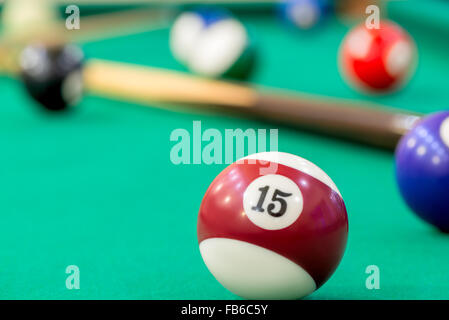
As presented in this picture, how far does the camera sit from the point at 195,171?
3354mm

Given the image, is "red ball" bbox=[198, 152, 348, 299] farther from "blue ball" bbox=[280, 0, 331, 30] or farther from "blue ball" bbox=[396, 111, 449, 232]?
"blue ball" bbox=[280, 0, 331, 30]

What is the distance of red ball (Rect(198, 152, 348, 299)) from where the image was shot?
184cm

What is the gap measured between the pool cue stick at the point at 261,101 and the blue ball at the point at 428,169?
0.80 metres

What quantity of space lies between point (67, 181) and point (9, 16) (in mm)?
3983

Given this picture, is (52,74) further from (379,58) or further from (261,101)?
(379,58)

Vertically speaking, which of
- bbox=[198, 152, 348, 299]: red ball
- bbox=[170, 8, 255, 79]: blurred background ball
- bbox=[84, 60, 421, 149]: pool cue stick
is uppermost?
bbox=[170, 8, 255, 79]: blurred background ball

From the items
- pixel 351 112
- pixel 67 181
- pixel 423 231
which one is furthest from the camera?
pixel 351 112

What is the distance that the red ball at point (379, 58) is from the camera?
170 inches

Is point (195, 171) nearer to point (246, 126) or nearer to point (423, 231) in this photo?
point (246, 126)

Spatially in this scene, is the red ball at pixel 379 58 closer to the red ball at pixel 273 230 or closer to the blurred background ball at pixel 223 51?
the blurred background ball at pixel 223 51

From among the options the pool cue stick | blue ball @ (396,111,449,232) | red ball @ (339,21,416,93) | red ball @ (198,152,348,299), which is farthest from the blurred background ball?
red ball @ (198,152,348,299)

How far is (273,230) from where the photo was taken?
1834 mm

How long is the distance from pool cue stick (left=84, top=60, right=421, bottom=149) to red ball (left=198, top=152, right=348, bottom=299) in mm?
1456
